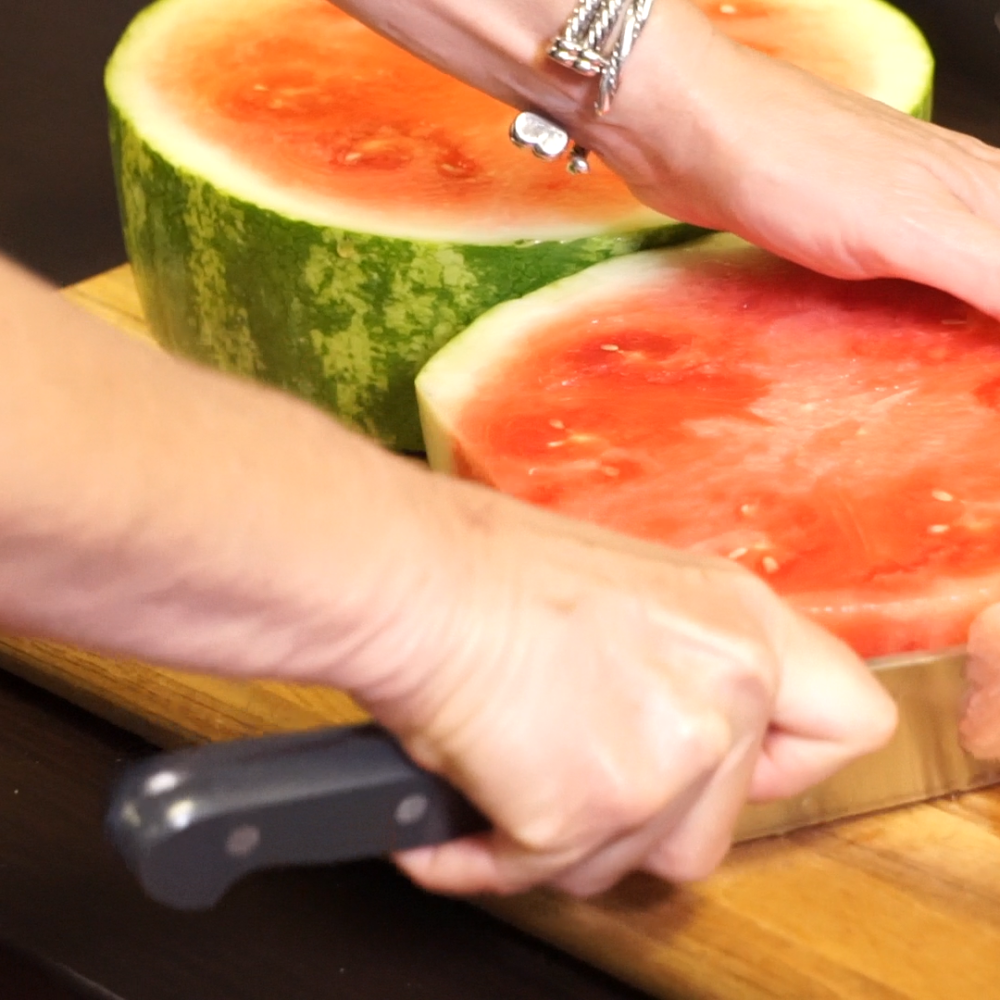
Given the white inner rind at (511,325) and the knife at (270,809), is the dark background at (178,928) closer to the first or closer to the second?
the knife at (270,809)

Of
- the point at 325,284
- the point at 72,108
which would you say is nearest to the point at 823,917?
the point at 325,284

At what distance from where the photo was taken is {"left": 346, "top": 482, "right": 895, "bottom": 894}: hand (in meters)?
0.75

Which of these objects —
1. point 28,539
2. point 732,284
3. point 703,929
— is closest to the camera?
point 28,539

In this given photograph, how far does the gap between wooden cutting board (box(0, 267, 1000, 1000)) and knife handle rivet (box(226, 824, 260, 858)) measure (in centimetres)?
32

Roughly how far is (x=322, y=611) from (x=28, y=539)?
154 mm

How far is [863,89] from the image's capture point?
155 cm

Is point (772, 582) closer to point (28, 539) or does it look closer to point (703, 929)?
point (703, 929)

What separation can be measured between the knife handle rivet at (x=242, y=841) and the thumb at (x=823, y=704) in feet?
0.98

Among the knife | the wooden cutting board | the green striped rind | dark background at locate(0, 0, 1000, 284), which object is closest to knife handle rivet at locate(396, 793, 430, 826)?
the knife

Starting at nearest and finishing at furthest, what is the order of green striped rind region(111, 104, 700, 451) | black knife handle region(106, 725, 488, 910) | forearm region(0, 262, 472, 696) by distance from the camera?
forearm region(0, 262, 472, 696) < black knife handle region(106, 725, 488, 910) < green striped rind region(111, 104, 700, 451)

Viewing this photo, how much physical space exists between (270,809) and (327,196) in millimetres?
835

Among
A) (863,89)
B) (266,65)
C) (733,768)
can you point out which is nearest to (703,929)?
(733,768)

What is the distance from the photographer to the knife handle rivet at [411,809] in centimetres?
80

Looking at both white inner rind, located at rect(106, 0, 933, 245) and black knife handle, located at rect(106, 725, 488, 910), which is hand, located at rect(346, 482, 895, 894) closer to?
black knife handle, located at rect(106, 725, 488, 910)
